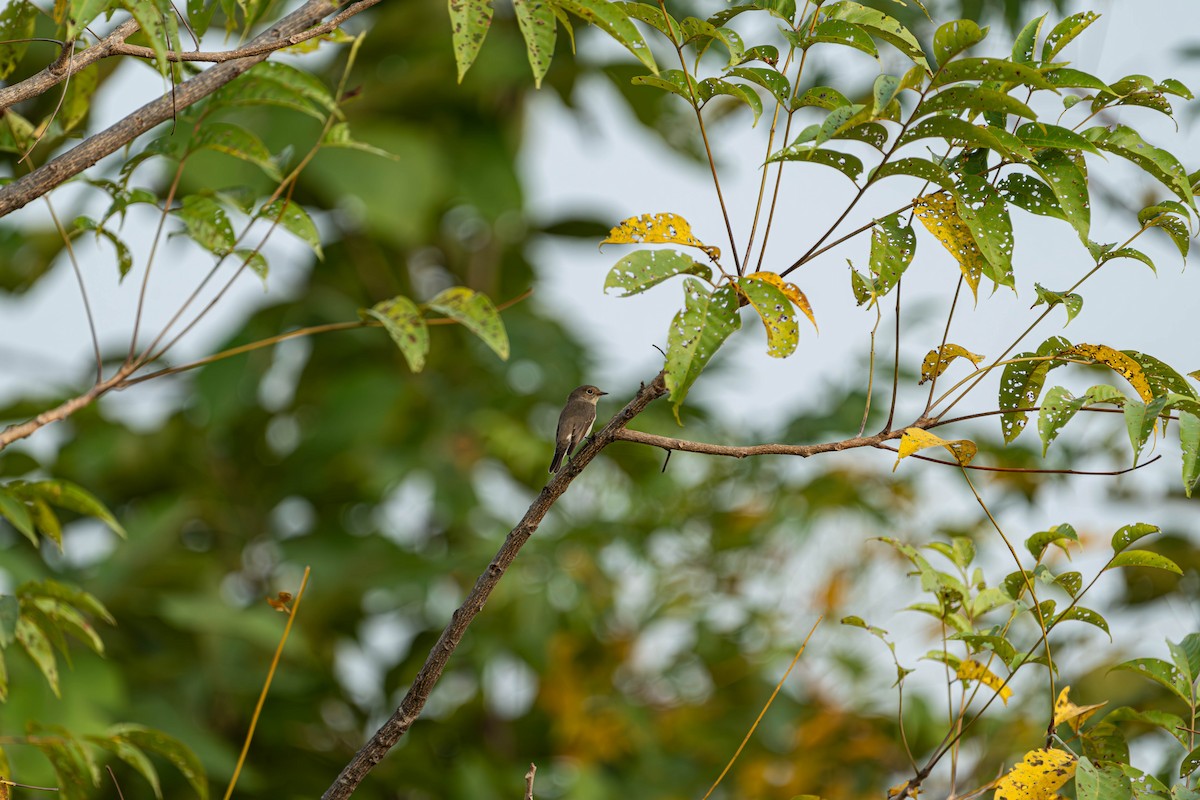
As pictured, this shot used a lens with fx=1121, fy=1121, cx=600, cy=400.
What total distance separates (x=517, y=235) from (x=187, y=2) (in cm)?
373

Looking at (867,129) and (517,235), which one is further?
(517,235)

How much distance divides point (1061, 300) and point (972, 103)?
0.31 metres

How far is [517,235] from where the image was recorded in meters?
5.39

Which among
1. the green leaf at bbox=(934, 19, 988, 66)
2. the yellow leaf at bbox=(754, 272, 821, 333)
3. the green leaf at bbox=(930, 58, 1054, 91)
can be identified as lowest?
the yellow leaf at bbox=(754, 272, 821, 333)

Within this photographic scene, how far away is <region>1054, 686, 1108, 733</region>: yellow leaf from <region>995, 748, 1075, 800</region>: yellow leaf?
7cm

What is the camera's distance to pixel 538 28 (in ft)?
4.56

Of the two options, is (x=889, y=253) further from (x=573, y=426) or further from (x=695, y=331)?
(x=573, y=426)

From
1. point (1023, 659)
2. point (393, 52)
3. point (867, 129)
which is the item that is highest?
point (393, 52)

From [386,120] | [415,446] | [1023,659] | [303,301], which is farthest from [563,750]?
[1023,659]

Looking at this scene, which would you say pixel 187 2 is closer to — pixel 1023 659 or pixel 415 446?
pixel 1023 659

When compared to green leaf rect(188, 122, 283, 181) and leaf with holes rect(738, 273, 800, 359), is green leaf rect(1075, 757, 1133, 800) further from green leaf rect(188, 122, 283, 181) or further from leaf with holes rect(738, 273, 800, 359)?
green leaf rect(188, 122, 283, 181)

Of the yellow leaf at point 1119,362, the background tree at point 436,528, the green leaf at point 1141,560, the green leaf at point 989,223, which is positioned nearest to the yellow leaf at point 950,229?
the green leaf at point 989,223

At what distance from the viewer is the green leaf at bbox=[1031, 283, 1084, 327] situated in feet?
4.56

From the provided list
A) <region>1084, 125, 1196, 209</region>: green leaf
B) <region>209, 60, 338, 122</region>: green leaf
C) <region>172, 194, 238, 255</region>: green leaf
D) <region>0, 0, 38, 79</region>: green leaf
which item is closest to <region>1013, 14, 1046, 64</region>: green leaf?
<region>1084, 125, 1196, 209</region>: green leaf
